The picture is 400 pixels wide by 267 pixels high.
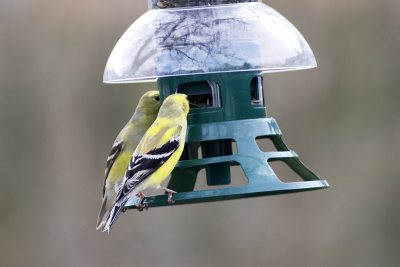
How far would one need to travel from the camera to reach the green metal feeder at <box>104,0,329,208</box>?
5246 millimetres

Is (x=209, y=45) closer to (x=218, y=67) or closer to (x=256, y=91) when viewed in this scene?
(x=218, y=67)

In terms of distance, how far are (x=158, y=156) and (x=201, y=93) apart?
646mm

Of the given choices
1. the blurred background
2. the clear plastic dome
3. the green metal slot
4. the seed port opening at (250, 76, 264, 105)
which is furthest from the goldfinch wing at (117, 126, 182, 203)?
the blurred background

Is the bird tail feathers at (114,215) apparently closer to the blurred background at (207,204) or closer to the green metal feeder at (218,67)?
the green metal feeder at (218,67)

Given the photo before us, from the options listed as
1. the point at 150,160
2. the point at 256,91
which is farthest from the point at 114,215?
the point at 256,91

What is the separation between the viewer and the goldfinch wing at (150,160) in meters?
5.15

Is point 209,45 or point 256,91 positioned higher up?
point 209,45

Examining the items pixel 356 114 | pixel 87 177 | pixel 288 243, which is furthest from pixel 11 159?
pixel 356 114

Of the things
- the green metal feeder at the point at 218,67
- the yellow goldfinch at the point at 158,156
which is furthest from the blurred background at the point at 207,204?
the yellow goldfinch at the point at 158,156

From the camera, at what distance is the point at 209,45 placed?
17.3 ft

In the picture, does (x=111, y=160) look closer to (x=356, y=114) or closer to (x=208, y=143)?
(x=208, y=143)

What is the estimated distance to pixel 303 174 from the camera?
548cm

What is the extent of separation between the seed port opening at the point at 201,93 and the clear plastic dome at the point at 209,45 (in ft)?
0.91

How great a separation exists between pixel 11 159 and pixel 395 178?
4.41m
